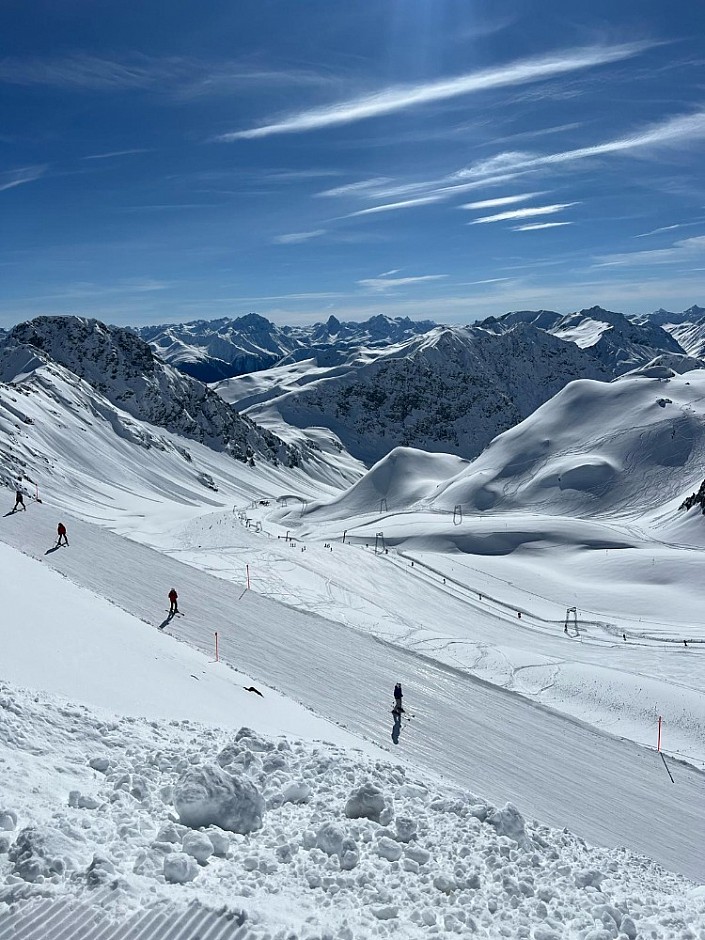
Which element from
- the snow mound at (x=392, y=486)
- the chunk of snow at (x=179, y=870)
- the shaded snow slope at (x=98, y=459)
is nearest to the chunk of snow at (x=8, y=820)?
the chunk of snow at (x=179, y=870)

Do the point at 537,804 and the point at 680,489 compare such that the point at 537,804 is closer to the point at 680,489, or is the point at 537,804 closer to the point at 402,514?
the point at 402,514

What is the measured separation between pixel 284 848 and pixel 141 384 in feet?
498

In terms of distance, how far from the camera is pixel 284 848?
8367 mm

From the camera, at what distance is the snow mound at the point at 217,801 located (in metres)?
8.55

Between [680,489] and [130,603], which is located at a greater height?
[130,603]

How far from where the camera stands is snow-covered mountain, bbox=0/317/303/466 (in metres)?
140

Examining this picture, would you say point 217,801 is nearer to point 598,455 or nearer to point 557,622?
point 557,622

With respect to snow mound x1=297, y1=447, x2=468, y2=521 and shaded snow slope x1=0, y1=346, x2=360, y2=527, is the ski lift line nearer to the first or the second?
shaded snow slope x1=0, y1=346, x2=360, y2=527

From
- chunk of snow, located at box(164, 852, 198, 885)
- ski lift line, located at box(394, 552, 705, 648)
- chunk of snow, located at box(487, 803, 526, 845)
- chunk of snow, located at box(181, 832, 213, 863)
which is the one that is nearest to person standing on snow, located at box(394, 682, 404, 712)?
chunk of snow, located at box(487, 803, 526, 845)

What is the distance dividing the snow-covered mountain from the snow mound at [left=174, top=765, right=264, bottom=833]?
131 m

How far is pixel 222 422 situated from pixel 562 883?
142 meters

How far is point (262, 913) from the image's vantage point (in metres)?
6.98

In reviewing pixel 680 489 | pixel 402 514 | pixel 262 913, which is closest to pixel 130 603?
pixel 262 913

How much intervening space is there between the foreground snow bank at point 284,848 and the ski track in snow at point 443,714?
586 centimetres
